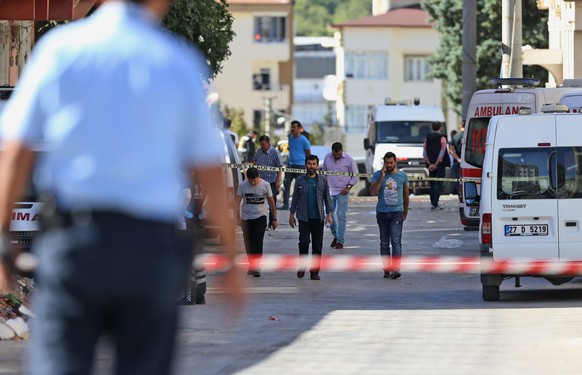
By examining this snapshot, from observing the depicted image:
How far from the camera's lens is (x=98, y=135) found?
4707mm

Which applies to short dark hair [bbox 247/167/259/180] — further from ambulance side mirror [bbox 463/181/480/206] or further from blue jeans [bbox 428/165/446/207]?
blue jeans [bbox 428/165/446/207]

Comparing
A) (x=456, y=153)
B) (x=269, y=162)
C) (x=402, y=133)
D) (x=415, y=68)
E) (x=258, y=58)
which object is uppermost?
(x=258, y=58)

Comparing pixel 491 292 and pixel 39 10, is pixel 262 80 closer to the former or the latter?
pixel 39 10

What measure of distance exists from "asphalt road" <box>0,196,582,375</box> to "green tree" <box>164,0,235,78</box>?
807 cm

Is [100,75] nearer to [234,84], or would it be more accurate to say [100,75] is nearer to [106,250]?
[106,250]

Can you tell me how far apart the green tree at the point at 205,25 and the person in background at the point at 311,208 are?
7625 mm

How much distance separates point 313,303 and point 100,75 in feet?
38.3

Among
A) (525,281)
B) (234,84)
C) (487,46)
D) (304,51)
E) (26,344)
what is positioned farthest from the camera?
(304,51)

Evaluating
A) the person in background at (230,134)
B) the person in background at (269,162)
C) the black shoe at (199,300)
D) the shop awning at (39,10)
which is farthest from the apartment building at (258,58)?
the black shoe at (199,300)


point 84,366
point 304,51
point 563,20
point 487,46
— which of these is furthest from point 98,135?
point 304,51

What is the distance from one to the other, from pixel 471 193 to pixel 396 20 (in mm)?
73189

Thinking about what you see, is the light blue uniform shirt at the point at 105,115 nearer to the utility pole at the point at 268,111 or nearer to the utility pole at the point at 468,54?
the utility pole at the point at 468,54

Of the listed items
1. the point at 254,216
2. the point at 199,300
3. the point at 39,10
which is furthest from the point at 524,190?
the point at 39,10

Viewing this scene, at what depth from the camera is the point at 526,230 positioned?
16.3m
